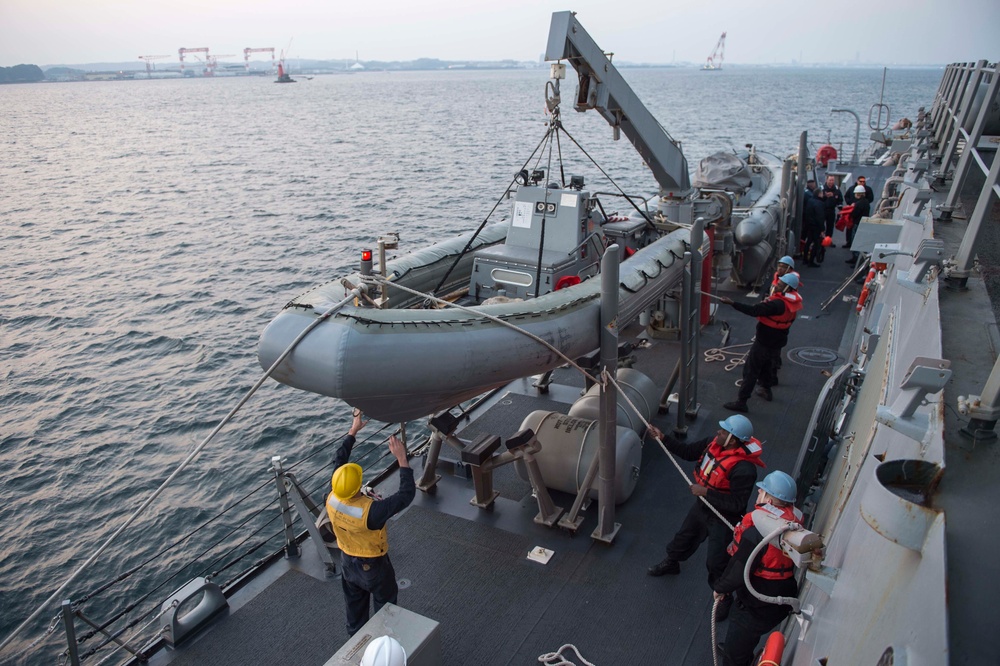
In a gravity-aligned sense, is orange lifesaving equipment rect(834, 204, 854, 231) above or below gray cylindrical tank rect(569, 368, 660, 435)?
above

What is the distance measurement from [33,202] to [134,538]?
94.6ft

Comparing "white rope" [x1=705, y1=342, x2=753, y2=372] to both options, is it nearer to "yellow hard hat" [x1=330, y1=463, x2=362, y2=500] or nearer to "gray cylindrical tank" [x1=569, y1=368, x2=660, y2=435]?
"gray cylindrical tank" [x1=569, y1=368, x2=660, y2=435]

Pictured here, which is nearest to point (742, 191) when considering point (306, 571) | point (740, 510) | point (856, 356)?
point (856, 356)

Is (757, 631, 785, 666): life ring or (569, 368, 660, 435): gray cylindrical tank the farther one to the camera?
(569, 368, 660, 435): gray cylindrical tank

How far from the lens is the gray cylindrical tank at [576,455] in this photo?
6.64 metres

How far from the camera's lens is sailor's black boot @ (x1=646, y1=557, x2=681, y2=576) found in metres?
5.91

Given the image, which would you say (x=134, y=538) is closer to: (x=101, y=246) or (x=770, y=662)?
(x=770, y=662)

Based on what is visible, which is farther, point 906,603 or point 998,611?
point 906,603

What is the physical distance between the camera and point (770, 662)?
11.0 feet

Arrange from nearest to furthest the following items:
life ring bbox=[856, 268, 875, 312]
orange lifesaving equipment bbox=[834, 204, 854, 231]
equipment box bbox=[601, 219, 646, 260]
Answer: equipment box bbox=[601, 219, 646, 260]
life ring bbox=[856, 268, 875, 312]
orange lifesaving equipment bbox=[834, 204, 854, 231]

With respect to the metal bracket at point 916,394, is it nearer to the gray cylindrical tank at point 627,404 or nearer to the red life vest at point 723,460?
the red life vest at point 723,460

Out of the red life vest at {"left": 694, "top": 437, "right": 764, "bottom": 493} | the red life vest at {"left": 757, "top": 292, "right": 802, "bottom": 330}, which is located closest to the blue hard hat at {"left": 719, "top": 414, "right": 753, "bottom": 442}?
the red life vest at {"left": 694, "top": 437, "right": 764, "bottom": 493}

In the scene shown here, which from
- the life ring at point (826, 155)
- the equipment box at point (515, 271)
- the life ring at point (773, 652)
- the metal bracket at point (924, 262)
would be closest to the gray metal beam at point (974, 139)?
the metal bracket at point (924, 262)

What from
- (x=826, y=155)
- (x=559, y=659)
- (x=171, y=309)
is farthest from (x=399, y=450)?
(x=826, y=155)
